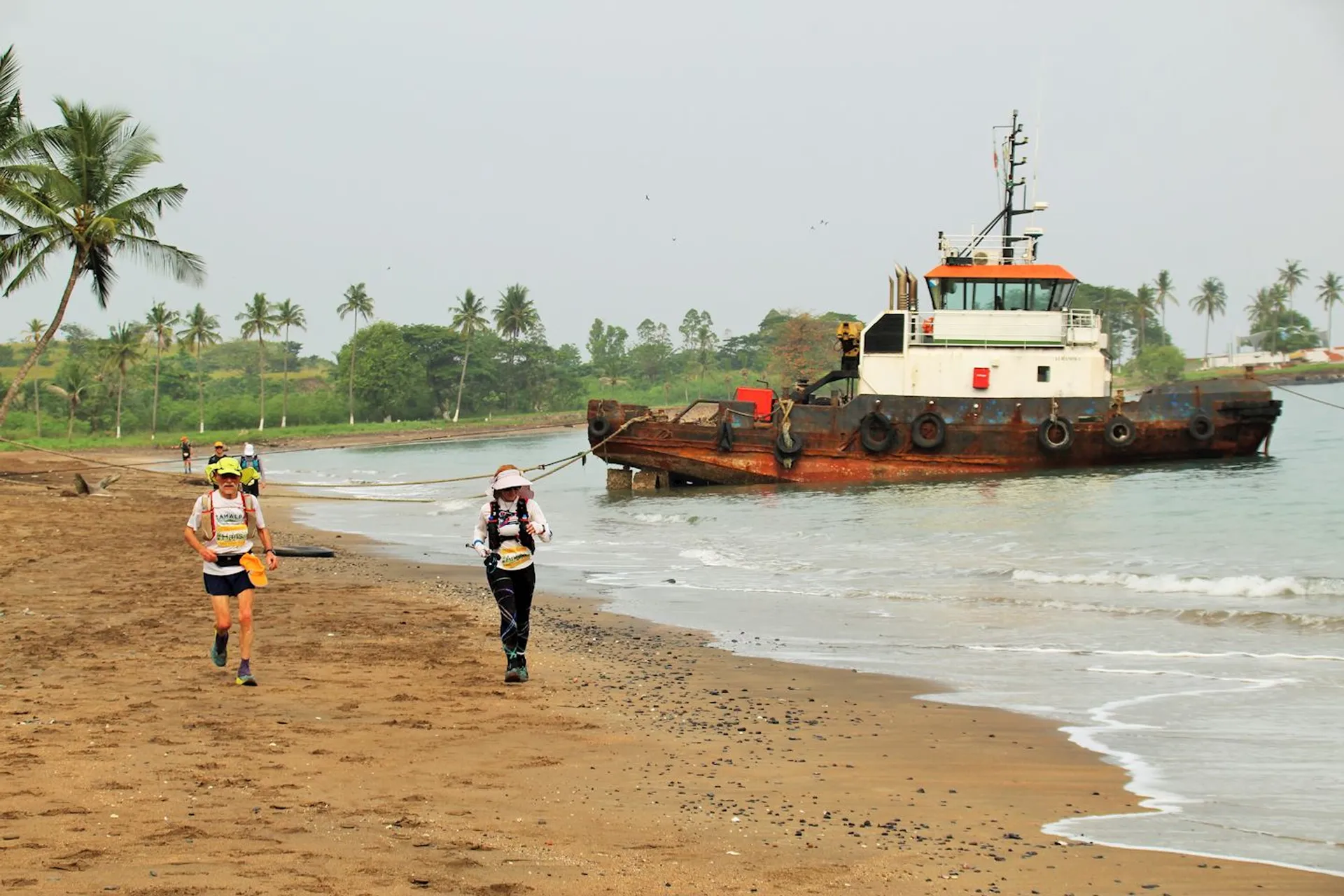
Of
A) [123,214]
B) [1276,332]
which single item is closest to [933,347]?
[123,214]

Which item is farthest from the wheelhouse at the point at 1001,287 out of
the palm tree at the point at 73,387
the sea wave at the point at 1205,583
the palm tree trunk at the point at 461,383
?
the palm tree trunk at the point at 461,383

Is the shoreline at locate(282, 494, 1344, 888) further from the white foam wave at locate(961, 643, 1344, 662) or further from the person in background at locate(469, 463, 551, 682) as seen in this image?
the person in background at locate(469, 463, 551, 682)

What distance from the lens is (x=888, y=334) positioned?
27.4 meters

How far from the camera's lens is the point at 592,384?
120 m

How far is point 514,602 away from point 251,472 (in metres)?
9.25

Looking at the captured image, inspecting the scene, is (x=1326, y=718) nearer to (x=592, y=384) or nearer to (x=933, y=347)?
(x=933, y=347)

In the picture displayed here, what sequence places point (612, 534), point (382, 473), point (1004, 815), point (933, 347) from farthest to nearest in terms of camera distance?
point (382, 473) < point (933, 347) < point (612, 534) < point (1004, 815)

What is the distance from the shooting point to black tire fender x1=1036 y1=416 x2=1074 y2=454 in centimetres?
2602

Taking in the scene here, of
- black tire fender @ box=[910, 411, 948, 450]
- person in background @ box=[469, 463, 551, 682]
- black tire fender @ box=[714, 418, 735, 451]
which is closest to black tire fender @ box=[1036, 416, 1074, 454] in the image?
black tire fender @ box=[910, 411, 948, 450]

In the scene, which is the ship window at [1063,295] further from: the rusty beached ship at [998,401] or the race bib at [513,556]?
the race bib at [513,556]

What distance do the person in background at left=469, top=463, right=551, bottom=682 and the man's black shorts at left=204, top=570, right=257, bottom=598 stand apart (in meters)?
→ 1.36

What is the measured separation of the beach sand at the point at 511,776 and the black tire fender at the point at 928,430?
17454 mm

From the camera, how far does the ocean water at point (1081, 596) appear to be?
5949 millimetres

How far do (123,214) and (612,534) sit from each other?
45.8 ft
